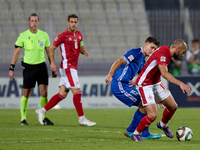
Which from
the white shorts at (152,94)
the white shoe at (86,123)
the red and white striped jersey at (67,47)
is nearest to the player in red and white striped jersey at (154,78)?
the white shorts at (152,94)

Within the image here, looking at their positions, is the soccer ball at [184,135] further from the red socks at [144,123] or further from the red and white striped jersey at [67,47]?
the red and white striped jersey at [67,47]

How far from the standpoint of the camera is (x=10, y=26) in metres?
13.5

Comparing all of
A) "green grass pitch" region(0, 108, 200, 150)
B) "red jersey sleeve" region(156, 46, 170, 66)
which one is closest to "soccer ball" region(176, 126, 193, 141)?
"green grass pitch" region(0, 108, 200, 150)

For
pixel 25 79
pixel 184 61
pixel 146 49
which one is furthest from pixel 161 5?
pixel 146 49

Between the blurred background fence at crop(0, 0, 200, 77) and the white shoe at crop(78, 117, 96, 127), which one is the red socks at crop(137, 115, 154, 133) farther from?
the blurred background fence at crop(0, 0, 200, 77)

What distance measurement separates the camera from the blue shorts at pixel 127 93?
18.5ft

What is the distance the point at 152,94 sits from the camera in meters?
5.25

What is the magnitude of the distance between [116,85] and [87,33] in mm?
9502

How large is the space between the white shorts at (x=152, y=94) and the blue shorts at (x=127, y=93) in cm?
27

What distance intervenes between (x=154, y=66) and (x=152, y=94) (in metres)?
0.39

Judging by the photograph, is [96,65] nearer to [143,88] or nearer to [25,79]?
[25,79]

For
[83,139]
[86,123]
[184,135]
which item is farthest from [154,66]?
[86,123]

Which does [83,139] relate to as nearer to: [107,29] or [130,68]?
[130,68]

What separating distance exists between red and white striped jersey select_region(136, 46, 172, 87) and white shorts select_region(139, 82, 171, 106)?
0.24 ft
